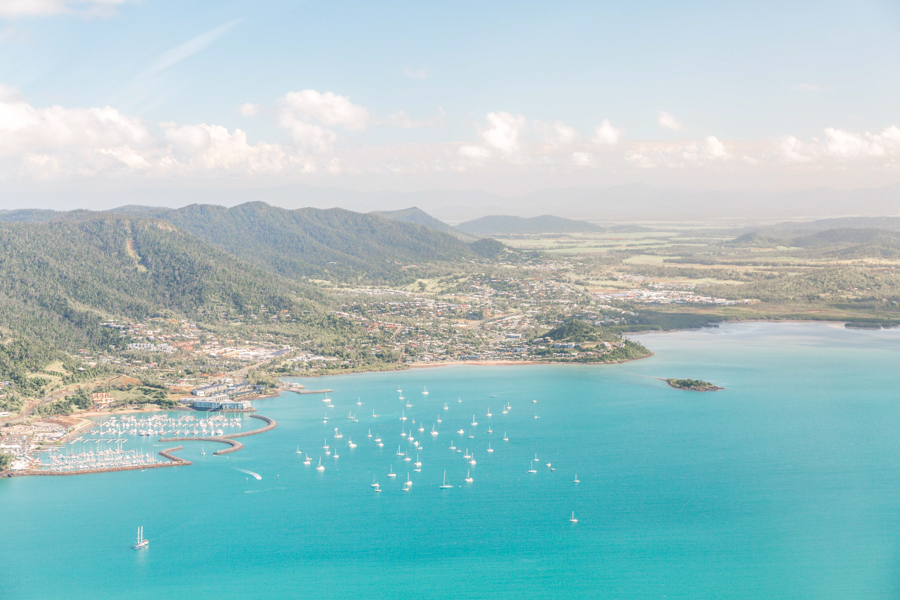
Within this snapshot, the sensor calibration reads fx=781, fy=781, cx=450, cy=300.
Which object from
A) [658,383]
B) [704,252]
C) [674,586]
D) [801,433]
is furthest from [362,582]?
[704,252]

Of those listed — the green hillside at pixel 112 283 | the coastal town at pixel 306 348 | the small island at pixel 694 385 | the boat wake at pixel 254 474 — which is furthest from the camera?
the green hillside at pixel 112 283

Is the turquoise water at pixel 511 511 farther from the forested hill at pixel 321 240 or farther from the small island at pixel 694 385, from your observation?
the forested hill at pixel 321 240

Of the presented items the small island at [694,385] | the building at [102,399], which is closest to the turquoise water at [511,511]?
the small island at [694,385]

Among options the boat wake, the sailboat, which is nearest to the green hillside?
the boat wake

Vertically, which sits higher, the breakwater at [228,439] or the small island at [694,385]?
the small island at [694,385]

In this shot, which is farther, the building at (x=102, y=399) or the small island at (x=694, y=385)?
the small island at (x=694, y=385)

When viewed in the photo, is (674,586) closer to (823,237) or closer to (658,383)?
(658,383)

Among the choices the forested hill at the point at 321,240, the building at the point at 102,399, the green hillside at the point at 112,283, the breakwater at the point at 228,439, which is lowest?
the breakwater at the point at 228,439
